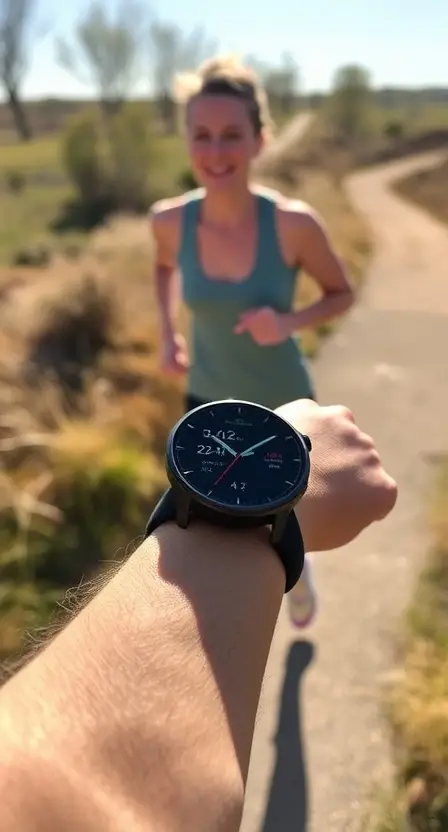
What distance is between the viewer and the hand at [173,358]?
2.84 m

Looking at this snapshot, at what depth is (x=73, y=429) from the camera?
419 centimetres

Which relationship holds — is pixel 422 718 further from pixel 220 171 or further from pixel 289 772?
pixel 220 171

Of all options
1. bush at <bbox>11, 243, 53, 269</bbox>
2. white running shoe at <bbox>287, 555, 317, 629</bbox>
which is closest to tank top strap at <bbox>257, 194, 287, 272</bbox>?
white running shoe at <bbox>287, 555, 317, 629</bbox>

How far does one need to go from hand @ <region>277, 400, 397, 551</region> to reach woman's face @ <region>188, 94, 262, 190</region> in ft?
4.31

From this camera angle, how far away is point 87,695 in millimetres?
828

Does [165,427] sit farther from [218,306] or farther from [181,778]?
[181,778]

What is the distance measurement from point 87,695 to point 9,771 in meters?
0.13

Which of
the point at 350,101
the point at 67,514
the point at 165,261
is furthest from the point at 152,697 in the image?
the point at 350,101

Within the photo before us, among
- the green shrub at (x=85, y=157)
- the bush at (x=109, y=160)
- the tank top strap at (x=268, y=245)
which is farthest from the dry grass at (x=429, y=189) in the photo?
the tank top strap at (x=268, y=245)

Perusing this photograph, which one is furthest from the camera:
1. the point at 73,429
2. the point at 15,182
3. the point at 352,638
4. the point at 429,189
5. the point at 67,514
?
the point at 15,182

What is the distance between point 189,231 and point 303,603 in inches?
60.0

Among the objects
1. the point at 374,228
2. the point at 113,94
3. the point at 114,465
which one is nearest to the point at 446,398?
the point at 114,465

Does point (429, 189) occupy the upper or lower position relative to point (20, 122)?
lower

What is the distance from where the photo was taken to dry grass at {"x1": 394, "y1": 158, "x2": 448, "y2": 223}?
66.1ft
